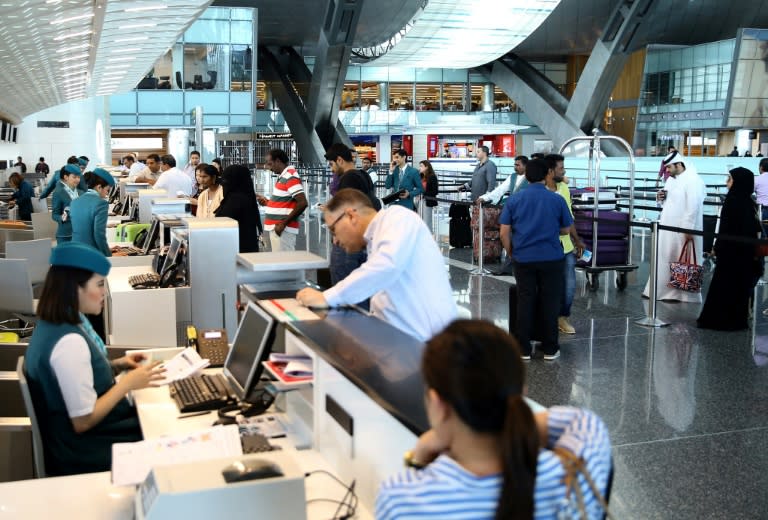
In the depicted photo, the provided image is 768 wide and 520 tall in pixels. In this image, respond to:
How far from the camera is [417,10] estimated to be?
37.5 meters

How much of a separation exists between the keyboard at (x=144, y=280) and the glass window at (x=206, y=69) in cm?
2920

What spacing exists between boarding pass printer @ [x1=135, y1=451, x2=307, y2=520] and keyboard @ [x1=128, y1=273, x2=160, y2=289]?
13.5 ft

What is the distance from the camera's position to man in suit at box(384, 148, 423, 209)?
13.4 meters

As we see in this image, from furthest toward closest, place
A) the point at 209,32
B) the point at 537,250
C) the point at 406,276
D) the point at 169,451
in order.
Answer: the point at 209,32 → the point at 537,250 → the point at 406,276 → the point at 169,451

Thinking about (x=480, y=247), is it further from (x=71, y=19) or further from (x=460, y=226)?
(x=71, y=19)

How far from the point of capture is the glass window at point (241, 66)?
114 feet

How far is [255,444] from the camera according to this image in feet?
10.1

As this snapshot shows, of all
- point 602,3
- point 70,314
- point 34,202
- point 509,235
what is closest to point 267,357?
point 70,314

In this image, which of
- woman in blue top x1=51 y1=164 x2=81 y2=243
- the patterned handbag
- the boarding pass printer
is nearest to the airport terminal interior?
the boarding pass printer

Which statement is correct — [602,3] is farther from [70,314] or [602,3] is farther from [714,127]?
[70,314]

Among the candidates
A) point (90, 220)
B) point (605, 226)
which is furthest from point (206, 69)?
point (90, 220)

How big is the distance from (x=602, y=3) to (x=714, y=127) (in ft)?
30.7

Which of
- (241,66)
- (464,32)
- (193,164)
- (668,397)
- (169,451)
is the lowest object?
(668,397)

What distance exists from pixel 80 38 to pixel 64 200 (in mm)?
2175
